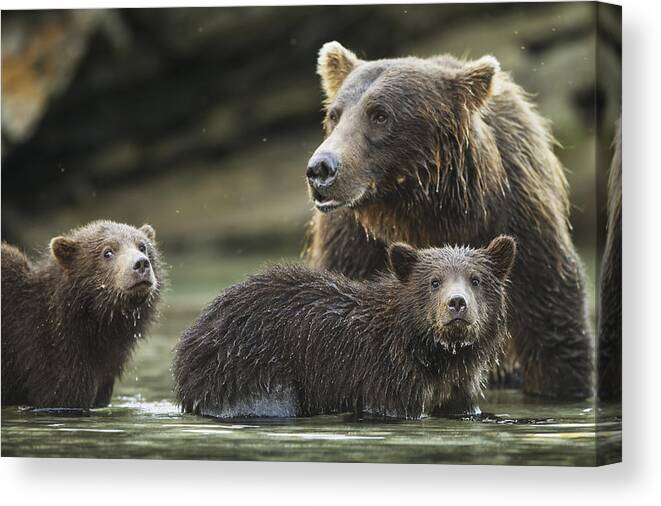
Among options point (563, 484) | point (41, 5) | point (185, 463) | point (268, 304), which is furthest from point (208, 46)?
point (563, 484)

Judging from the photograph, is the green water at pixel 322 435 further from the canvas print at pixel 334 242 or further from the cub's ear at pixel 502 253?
the cub's ear at pixel 502 253

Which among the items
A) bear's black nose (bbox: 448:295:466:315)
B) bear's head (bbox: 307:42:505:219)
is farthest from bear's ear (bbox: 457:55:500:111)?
bear's black nose (bbox: 448:295:466:315)

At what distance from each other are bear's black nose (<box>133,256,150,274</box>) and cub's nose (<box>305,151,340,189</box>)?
1.35 m

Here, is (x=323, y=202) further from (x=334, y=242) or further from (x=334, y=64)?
(x=334, y=64)

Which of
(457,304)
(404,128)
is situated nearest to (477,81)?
(404,128)

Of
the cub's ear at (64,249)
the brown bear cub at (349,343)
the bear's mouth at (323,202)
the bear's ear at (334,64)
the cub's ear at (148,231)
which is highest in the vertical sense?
the bear's ear at (334,64)

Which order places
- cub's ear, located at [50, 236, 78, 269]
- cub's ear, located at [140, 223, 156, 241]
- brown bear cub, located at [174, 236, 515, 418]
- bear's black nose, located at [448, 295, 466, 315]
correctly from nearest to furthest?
bear's black nose, located at [448, 295, 466, 315] → brown bear cub, located at [174, 236, 515, 418] → cub's ear, located at [50, 236, 78, 269] → cub's ear, located at [140, 223, 156, 241]

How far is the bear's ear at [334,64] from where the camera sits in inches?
423

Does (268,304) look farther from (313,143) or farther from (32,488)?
(313,143)

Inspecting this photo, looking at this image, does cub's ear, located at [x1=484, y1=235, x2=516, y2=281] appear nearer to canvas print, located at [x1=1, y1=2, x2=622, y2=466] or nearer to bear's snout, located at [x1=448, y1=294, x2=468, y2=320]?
canvas print, located at [x1=1, y1=2, x2=622, y2=466]

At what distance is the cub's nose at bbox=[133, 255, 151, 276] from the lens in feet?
34.2

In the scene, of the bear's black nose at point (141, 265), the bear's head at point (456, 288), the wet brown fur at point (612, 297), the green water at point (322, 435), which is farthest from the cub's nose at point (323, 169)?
the wet brown fur at point (612, 297)

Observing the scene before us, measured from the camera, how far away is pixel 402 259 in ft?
32.7

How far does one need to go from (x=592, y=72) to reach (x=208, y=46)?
2916mm
